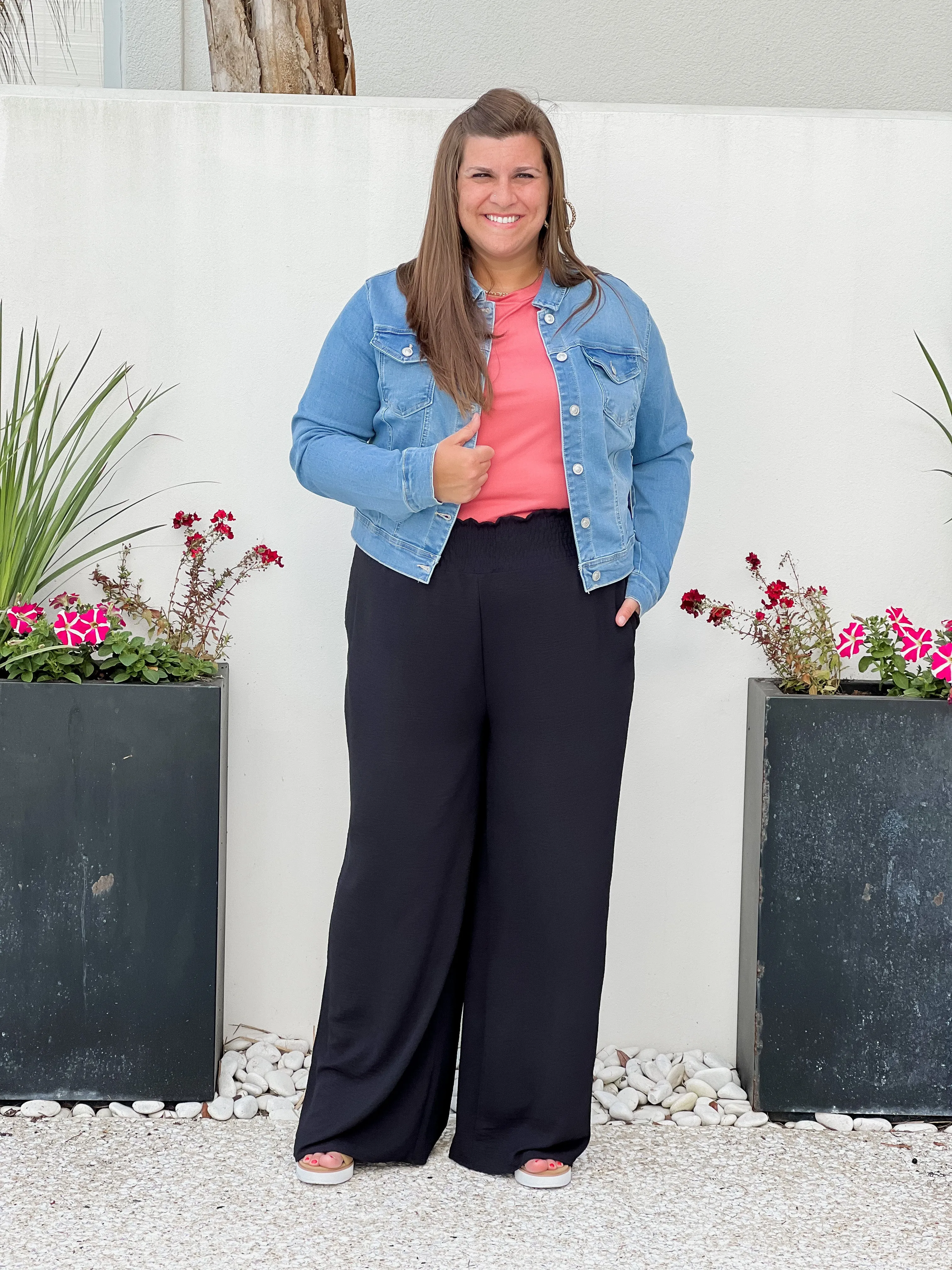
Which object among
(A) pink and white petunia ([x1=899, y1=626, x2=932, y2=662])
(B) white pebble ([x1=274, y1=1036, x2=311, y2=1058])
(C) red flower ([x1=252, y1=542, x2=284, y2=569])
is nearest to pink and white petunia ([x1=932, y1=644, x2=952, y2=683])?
(A) pink and white petunia ([x1=899, y1=626, x2=932, y2=662])

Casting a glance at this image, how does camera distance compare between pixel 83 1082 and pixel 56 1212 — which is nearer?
pixel 56 1212

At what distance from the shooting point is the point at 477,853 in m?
2.31

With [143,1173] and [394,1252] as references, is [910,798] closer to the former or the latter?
[394,1252]

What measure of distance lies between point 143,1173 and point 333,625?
3.68 ft

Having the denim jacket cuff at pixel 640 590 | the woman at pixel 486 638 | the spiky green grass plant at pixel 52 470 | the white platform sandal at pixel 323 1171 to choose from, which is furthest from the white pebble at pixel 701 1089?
the spiky green grass plant at pixel 52 470

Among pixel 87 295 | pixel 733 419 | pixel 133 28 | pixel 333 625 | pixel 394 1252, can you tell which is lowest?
pixel 394 1252

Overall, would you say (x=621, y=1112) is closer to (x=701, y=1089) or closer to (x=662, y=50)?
(x=701, y=1089)

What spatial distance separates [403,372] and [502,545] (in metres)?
0.33

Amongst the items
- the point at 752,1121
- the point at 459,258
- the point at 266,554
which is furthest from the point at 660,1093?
the point at 459,258

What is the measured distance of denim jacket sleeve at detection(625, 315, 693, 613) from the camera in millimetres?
2252

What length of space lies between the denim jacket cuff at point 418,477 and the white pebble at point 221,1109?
130cm

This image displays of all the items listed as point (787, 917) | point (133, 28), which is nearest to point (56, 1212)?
point (787, 917)

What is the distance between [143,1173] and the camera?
2273mm

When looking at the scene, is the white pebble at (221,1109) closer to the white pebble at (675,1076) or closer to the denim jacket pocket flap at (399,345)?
the white pebble at (675,1076)
